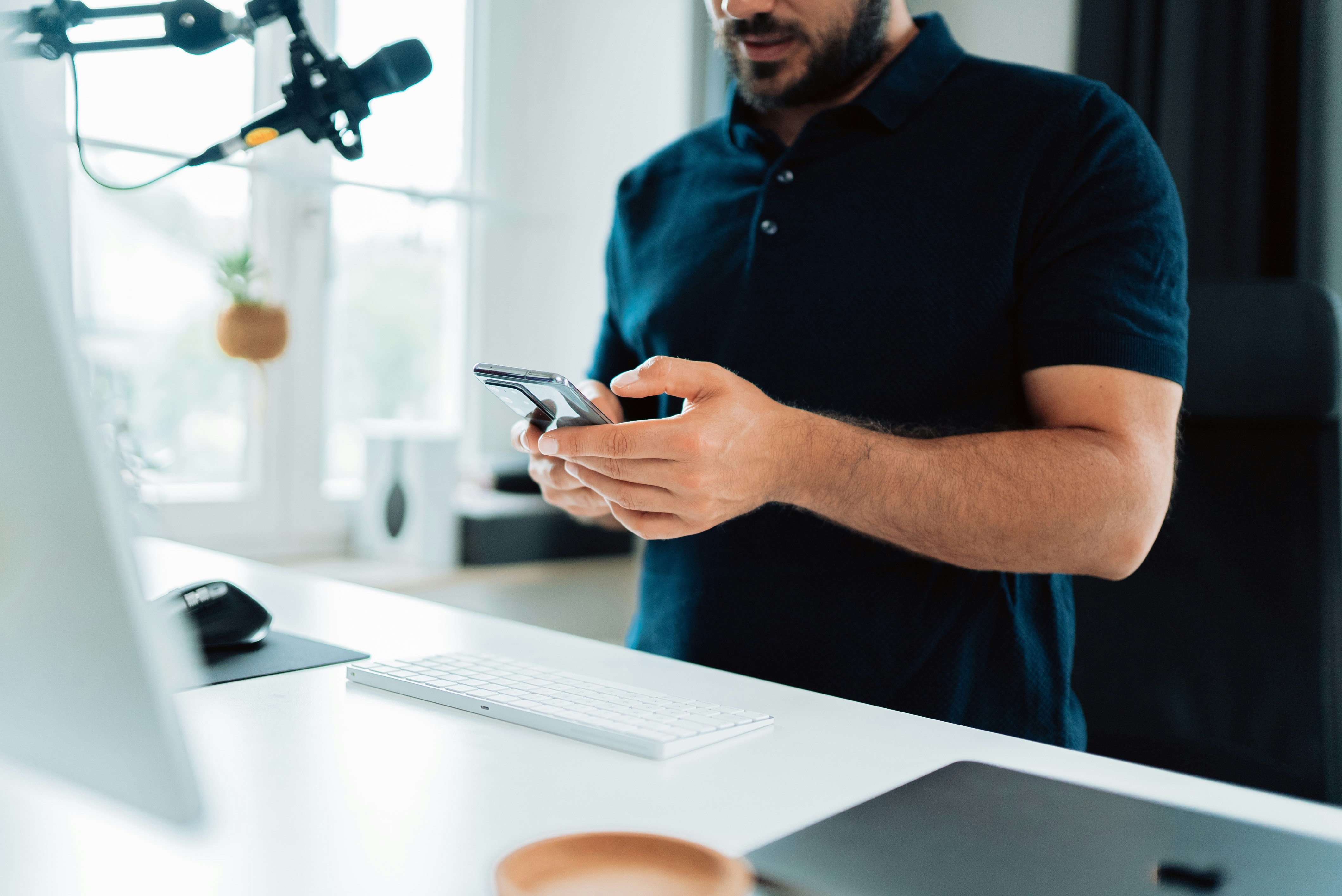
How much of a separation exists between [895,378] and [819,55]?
0.39 meters

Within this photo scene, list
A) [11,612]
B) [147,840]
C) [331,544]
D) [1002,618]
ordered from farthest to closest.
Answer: [331,544]
[1002,618]
[147,840]
[11,612]

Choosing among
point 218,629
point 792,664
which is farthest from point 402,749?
point 792,664

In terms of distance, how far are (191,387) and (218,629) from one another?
4.38 ft

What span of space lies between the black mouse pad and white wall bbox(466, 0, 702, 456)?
1.58 meters

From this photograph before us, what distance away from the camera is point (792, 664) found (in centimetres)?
111

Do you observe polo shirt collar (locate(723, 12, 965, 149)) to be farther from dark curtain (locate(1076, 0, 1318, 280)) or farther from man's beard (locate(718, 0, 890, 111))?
dark curtain (locate(1076, 0, 1318, 280))

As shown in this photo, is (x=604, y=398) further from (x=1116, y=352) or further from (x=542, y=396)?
(x=1116, y=352)


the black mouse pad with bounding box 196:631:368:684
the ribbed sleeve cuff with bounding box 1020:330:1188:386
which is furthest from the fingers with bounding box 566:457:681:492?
the ribbed sleeve cuff with bounding box 1020:330:1188:386

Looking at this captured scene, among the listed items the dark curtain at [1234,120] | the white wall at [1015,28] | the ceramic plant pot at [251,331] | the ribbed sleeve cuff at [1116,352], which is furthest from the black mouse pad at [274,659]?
the white wall at [1015,28]

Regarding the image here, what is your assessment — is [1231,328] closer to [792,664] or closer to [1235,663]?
[1235,663]

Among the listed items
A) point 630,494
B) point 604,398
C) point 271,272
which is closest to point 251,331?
point 271,272

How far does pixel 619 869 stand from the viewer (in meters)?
0.42

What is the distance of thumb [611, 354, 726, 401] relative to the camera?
796 mm

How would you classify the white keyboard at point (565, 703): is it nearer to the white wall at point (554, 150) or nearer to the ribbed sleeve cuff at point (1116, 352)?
the ribbed sleeve cuff at point (1116, 352)
